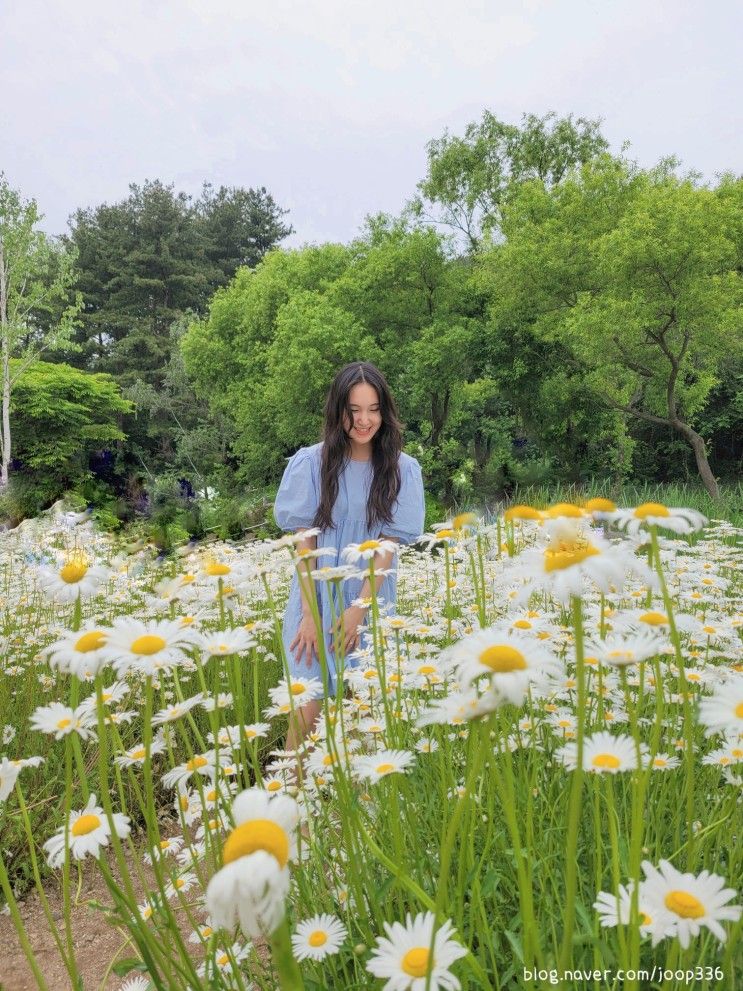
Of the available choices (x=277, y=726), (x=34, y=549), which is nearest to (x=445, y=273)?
(x=34, y=549)

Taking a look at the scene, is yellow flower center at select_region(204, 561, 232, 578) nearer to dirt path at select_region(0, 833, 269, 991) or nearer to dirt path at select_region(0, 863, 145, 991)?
dirt path at select_region(0, 833, 269, 991)

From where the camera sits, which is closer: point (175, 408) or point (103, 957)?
point (103, 957)

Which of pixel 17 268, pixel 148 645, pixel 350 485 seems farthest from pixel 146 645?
pixel 17 268

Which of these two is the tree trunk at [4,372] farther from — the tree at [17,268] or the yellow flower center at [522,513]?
the yellow flower center at [522,513]

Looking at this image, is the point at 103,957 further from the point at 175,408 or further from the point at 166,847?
the point at 175,408

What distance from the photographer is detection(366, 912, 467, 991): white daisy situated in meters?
0.64

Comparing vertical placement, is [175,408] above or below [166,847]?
above

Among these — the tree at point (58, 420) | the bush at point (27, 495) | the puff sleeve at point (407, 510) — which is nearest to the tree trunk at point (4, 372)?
the bush at point (27, 495)

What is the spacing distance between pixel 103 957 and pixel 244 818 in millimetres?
2016

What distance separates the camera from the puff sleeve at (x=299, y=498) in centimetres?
273

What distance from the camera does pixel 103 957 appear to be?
79.7 inches

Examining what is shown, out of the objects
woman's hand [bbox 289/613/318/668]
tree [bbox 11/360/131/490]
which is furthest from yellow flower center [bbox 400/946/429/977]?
tree [bbox 11/360/131/490]

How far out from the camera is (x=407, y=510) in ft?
9.04

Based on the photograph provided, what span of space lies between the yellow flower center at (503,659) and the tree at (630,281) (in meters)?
10.5
